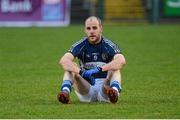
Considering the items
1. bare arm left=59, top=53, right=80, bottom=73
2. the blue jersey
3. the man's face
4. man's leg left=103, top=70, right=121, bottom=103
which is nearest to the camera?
man's leg left=103, top=70, right=121, bottom=103

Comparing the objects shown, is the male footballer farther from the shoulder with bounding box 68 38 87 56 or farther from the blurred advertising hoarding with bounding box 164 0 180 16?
the blurred advertising hoarding with bounding box 164 0 180 16

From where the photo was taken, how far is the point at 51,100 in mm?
11531

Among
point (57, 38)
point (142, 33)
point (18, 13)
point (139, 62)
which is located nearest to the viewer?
point (139, 62)

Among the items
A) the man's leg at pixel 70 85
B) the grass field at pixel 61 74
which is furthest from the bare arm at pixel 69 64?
the grass field at pixel 61 74

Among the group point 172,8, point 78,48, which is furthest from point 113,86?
point 172,8

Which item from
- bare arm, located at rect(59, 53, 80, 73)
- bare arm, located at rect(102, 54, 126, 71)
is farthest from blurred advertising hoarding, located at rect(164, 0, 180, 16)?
bare arm, located at rect(102, 54, 126, 71)

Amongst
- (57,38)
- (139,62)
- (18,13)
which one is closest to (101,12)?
(18,13)

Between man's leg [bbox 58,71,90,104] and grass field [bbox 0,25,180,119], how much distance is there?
155 millimetres

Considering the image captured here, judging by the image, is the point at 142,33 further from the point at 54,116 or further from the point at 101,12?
the point at 54,116

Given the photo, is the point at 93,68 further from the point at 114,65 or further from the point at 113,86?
the point at 113,86

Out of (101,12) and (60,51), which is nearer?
(60,51)

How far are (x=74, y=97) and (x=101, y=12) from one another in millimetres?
21752

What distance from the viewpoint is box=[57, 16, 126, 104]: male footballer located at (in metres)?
10.8

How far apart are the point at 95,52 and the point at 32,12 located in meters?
20.9
